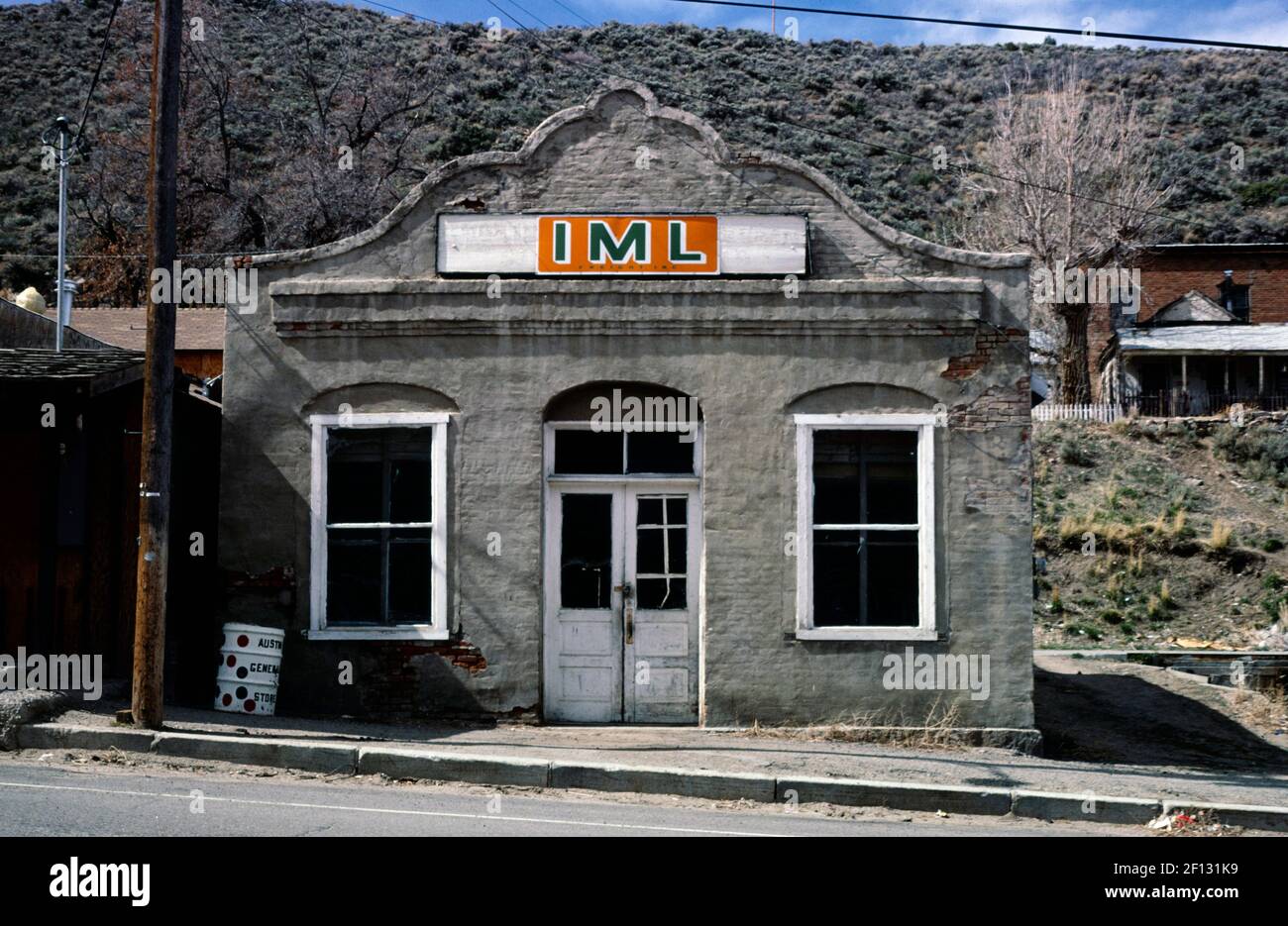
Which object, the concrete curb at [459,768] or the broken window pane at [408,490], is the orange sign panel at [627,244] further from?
the concrete curb at [459,768]

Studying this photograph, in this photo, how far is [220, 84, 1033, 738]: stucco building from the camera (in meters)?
12.4

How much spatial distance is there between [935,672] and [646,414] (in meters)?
3.69

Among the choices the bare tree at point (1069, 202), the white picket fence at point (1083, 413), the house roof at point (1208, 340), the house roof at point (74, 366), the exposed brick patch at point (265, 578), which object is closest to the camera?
the house roof at point (74, 366)

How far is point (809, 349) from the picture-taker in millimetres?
12508

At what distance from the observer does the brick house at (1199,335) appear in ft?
131

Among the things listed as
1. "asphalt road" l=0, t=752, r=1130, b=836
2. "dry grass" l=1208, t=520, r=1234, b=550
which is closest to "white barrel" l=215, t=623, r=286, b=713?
"asphalt road" l=0, t=752, r=1130, b=836

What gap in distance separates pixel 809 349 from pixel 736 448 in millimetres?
1180

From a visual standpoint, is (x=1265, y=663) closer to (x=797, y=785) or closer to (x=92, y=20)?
(x=797, y=785)

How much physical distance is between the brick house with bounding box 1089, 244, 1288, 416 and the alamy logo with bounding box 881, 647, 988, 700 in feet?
98.9

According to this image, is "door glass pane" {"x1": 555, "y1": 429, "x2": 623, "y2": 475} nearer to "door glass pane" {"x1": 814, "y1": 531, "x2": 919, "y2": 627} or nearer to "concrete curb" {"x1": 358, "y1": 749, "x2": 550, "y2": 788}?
"door glass pane" {"x1": 814, "y1": 531, "x2": 919, "y2": 627}

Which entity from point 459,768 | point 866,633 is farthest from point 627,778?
point 866,633

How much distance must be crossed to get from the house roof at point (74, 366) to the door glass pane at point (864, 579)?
6608 mm

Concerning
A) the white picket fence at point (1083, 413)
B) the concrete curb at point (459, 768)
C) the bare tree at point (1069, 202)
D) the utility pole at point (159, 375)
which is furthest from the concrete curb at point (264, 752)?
the bare tree at point (1069, 202)

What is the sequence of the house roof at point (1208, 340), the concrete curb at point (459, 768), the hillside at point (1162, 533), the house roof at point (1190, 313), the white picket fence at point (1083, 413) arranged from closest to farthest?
the concrete curb at point (459, 768), the hillside at point (1162, 533), the white picket fence at point (1083, 413), the house roof at point (1208, 340), the house roof at point (1190, 313)
